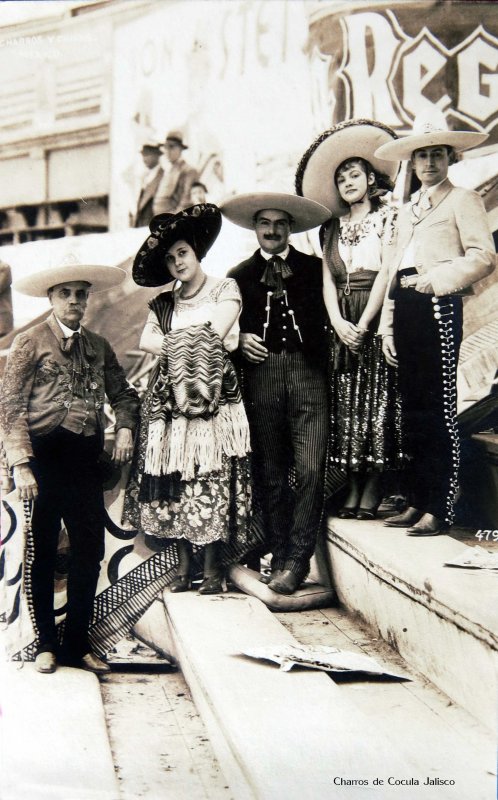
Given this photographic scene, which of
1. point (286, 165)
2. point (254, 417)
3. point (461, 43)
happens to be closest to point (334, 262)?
point (286, 165)

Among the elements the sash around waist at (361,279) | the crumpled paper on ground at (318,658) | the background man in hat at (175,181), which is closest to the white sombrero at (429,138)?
the sash around waist at (361,279)

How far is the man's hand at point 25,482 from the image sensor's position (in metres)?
4.24

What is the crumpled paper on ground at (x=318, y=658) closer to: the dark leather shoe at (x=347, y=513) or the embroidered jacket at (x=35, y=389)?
the dark leather shoe at (x=347, y=513)

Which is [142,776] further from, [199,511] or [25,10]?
[25,10]

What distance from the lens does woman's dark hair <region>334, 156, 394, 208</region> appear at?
14.0 ft

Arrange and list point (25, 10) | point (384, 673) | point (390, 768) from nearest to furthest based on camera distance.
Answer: point (390, 768), point (384, 673), point (25, 10)

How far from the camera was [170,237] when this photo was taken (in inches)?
171

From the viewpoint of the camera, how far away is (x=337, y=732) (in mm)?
3670

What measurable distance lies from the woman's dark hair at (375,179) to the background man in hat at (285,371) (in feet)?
0.75

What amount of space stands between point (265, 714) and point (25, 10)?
12.0 ft

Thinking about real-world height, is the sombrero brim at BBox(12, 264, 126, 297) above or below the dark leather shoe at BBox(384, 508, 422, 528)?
above

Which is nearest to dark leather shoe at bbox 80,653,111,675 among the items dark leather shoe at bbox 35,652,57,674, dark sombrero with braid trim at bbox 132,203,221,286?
dark leather shoe at bbox 35,652,57,674

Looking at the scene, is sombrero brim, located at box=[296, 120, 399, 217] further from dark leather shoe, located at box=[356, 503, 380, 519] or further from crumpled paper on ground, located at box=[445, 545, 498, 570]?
crumpled paper on ground, located at box=[445, 545, 498, 570]

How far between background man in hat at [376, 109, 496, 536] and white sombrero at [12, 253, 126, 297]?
1.36m
